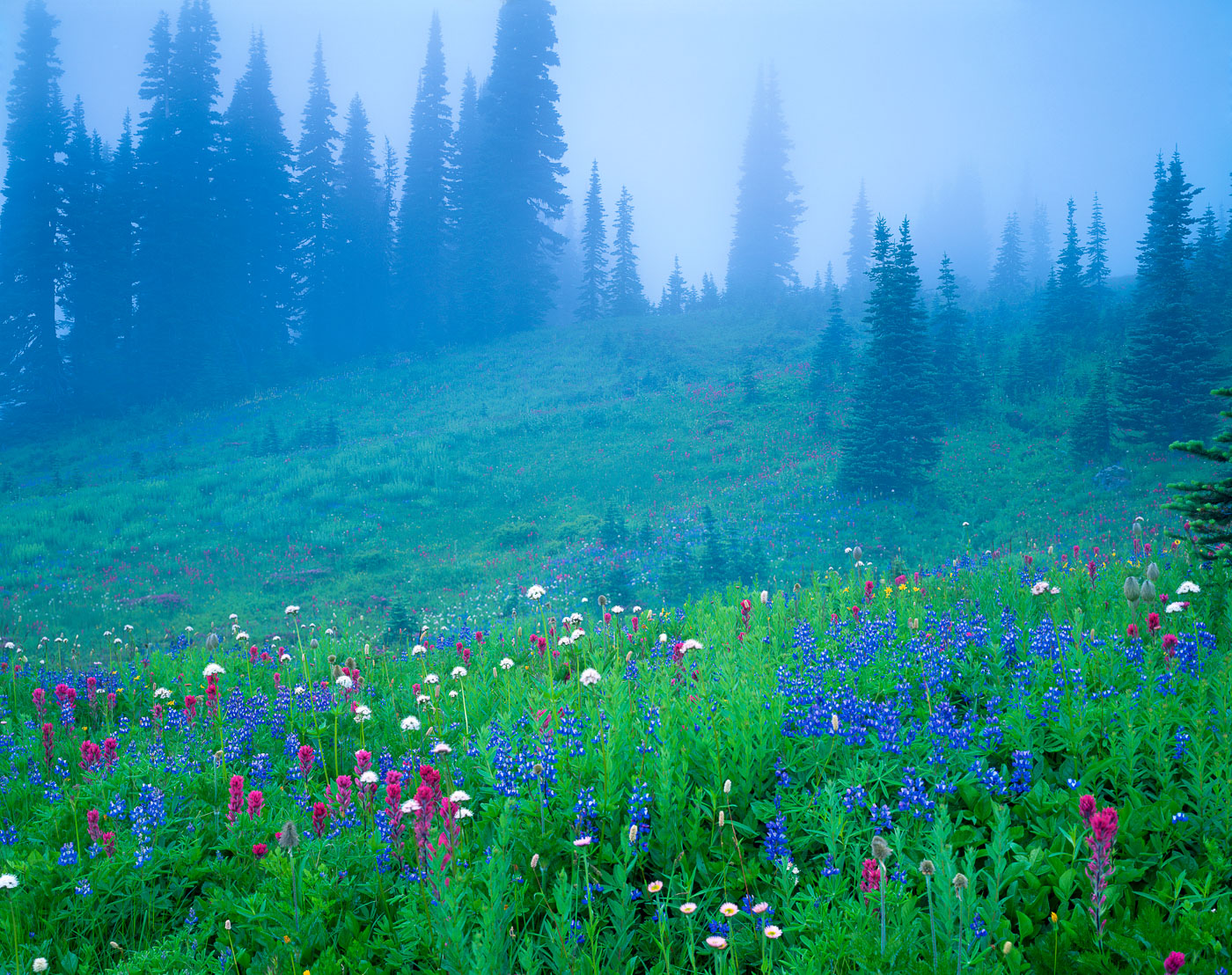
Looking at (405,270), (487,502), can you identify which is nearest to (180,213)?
(405,270)

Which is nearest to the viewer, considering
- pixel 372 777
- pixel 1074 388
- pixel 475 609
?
pixel 372 777

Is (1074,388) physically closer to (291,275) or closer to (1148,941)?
(1148,941)

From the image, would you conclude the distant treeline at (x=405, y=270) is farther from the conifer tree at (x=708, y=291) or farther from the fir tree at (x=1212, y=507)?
the fir tree at (x=1212, y=507)

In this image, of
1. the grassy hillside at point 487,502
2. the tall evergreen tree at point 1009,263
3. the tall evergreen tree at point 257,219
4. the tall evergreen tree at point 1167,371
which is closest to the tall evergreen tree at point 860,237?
the tall evergreen tree at point 1009,263

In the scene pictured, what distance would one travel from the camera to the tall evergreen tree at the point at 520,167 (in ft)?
146

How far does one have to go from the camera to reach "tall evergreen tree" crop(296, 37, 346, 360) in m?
43.6

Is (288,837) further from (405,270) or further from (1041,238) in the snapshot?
(1041,238)

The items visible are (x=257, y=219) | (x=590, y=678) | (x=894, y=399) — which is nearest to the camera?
(x=590, y=678)

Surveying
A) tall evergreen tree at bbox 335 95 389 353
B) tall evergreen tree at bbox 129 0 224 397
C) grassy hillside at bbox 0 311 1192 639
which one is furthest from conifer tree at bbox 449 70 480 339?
tall evergreen tree at bbox 129 0 224 397

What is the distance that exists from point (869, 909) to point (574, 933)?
39.8 inches

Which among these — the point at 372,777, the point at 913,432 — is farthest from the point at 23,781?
the point at 913,432

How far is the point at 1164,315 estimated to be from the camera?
2005 centimetres

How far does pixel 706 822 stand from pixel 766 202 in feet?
208

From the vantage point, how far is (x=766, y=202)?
58.2 metres
